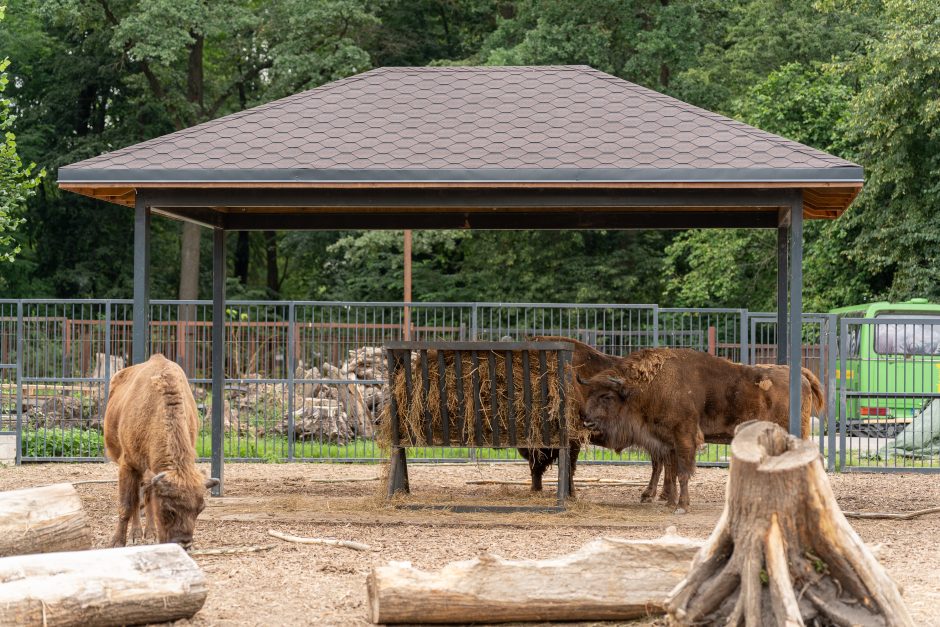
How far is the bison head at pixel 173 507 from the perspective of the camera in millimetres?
A: 7961

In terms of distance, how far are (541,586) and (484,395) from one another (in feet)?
16.0

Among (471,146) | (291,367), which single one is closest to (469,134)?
(471,146)

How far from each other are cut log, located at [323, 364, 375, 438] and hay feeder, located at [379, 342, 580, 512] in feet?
19.0

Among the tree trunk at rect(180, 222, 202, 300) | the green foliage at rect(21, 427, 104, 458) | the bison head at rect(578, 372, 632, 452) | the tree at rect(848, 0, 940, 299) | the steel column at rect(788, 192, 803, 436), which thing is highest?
the tree at rect(848, 0, 940, 299)

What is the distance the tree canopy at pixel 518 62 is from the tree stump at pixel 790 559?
66.6 feet

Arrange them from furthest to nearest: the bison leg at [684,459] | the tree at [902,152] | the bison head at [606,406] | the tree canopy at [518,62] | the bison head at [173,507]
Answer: the tree canopy at [518,62], the tree at [902,152], the bison head at [606,406], the bison leg at [684,459], the bison head at [173,507]

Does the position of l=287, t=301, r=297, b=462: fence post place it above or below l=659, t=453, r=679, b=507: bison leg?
above

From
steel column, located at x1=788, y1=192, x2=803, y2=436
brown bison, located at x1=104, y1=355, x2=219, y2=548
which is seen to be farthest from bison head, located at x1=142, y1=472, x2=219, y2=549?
steel column, located at x1=788, y1=192, x2=803, y2=436

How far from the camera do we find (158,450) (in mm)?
8406

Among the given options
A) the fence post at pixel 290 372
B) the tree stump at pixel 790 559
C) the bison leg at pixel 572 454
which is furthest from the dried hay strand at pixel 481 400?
the fence post at pixel 290 372

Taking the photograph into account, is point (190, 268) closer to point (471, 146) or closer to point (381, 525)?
point (471, 146)

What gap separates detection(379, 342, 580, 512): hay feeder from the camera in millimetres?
11367

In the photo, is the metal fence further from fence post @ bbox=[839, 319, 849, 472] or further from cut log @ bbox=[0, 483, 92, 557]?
cut log @ bbox=[0, 483, 92, 557]

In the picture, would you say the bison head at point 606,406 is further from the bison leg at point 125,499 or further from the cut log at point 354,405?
the cut log at point 354,405
